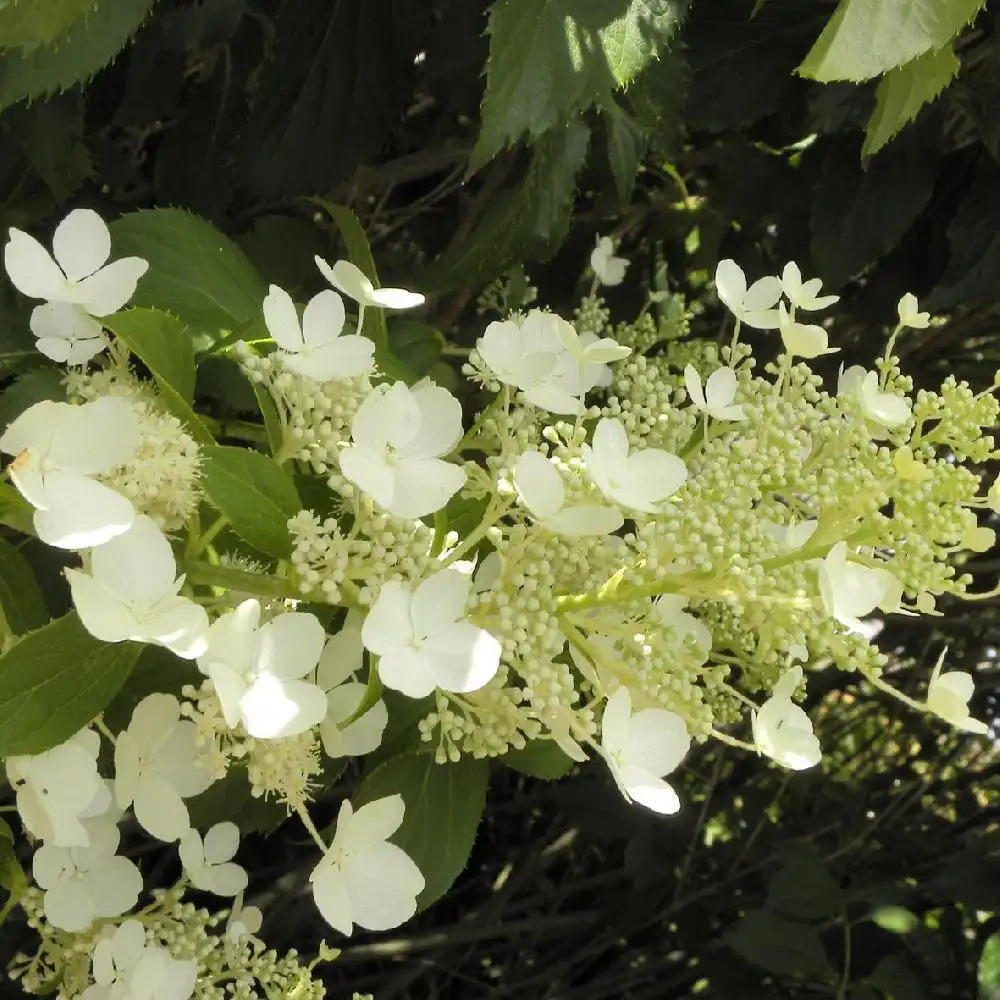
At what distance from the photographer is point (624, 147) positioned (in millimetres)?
665

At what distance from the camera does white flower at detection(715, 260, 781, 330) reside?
0.54 m

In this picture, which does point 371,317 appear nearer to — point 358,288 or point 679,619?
point 358,288

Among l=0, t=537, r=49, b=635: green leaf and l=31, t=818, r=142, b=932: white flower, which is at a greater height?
l=0, t=537, r=49, b=635: green leaf

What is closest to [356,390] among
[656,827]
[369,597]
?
[369,597]

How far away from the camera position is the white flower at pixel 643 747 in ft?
1.33

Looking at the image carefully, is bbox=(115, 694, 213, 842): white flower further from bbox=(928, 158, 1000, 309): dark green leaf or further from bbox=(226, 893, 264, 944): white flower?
bbox=(928, 158, 1000, 309): dark green leaf

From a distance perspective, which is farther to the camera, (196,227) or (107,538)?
(196,227)

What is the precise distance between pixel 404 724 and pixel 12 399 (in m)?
0.28

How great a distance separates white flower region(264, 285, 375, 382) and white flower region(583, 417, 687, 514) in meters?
0.11

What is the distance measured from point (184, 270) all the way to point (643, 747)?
1.22 ft

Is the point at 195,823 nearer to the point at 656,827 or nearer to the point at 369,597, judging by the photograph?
the point at 369,597

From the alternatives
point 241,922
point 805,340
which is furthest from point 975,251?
point 241,922

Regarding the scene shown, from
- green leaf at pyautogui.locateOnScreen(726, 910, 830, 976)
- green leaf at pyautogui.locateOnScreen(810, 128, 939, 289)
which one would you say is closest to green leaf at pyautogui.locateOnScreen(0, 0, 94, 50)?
green leaf at pyautogui.locateOnScreen(810, 128, 939, 289)

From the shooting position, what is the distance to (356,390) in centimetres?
45
